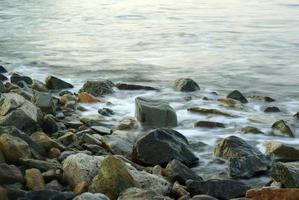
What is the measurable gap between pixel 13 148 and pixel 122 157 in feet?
3.63

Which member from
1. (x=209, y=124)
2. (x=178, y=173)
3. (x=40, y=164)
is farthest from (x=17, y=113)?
(x=209, y=124)

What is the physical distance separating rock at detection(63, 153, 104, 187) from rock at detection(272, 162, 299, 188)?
1637 millimetres

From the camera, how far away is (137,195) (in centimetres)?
370

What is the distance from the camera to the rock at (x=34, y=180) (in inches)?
154

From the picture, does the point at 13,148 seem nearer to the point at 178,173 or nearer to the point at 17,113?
the point at 17,113

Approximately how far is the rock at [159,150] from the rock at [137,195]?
134 cm

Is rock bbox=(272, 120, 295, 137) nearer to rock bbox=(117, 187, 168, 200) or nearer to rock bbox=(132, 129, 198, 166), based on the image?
rock bbox=(132, 129, 198, 166)

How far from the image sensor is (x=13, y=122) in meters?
5.46

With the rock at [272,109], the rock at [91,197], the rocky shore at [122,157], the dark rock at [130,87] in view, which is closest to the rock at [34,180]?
the rocky shore at [122,157]

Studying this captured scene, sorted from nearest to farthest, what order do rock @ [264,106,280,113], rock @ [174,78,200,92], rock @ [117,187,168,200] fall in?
rock @ [117,187,168,200] < rock @ [264,106,280,113] < rock @ [174,78,200,92]

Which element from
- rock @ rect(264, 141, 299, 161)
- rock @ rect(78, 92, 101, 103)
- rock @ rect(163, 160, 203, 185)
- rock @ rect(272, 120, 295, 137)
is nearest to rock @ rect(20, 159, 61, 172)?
rock @ rect(163, 160, 203, 185)

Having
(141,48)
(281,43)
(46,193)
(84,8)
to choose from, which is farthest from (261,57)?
(84,8)

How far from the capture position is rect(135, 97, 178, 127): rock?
6902 mm

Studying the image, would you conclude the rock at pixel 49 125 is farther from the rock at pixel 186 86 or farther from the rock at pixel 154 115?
the rock at pixel 186 86
